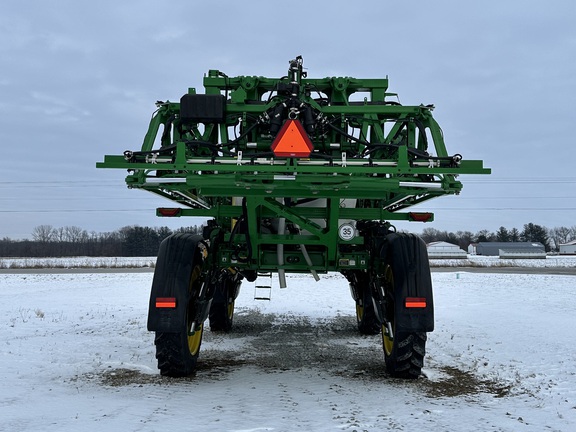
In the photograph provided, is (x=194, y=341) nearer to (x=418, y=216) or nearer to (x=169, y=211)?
(x=169, y=211)

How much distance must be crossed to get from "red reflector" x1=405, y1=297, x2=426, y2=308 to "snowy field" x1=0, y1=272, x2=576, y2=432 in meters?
0.77

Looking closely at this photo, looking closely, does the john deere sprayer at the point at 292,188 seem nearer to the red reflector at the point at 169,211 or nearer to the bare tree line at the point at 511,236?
the red reflector at the point at 169,211

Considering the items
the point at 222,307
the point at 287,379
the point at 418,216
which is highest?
the point at 418,216

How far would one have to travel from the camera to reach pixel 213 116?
5.39 m

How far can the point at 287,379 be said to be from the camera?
5059mm

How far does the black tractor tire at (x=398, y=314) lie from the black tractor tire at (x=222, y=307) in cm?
350

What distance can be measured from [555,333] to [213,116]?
6.32m

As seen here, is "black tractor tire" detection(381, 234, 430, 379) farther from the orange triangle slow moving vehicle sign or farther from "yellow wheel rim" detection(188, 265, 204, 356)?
"yellow wheel rim" detection(188, 265, 204, 356)

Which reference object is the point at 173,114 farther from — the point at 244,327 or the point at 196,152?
the point at 244,327

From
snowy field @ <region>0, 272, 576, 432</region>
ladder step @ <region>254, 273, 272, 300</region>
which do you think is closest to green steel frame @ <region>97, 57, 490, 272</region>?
snowy field @ <region>0, 272, 576, 432</region>

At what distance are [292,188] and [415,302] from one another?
166cm

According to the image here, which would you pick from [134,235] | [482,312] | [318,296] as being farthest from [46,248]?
[482,312]

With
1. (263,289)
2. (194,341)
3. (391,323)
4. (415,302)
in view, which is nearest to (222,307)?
(194,341)

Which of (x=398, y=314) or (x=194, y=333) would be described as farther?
Result: (x=194, y=333)
